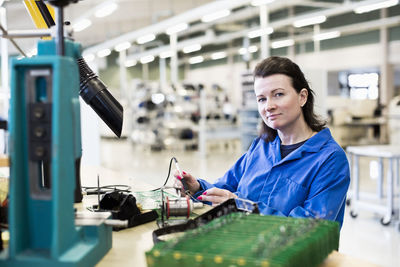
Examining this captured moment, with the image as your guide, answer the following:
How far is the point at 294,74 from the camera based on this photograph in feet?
5.31

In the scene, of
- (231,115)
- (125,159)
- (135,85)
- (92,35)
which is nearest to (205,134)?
(231,115)

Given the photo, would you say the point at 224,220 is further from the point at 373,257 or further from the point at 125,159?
the point at 125,159

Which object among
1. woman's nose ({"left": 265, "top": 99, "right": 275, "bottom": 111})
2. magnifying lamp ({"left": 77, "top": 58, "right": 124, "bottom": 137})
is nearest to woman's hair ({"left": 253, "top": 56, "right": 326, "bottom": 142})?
woman's nose ({"left": 265, "top": 99, "right": 275, "bottom": 111})

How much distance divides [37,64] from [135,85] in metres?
12.7

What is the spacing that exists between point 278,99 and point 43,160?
1.01 metres

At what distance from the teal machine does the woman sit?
67 cm

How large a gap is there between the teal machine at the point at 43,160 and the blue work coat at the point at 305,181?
750mm

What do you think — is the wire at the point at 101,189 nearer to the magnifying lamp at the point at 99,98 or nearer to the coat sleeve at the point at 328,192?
the magnifying lamp at the point at 99,98

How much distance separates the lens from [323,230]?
33.9 inches

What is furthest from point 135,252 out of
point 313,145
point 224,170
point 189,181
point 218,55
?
point 218,55

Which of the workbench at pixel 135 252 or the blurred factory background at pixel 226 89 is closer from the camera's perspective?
the workbench at pixel 135 252

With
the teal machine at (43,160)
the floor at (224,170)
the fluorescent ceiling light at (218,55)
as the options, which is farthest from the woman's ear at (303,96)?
the fluorescent ceiling light at (218,55)

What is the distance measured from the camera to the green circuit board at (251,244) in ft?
2.30

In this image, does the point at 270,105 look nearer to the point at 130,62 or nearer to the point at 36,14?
the point at 36,14
